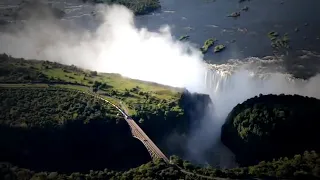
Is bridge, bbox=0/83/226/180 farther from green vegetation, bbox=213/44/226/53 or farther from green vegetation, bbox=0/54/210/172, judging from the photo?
green vegetation, bbox=213/44/226/53

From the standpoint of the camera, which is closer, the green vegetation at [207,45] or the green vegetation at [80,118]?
the green vegetation at [80,118]

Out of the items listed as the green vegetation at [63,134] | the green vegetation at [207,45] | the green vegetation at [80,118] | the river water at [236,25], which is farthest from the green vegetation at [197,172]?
the green vegetation at [207,45]

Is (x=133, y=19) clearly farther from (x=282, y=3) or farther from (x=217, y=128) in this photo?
(x=217, y=128)

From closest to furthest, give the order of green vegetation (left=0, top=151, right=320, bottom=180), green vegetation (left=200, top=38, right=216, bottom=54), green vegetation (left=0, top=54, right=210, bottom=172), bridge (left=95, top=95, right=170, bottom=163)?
green vegetation (left=0, top=151, right=320, bottom=180) < bridge (left=95, top=95, right=170, bottom=163) < green vegetation (left=0, top=54, right=210, bottom=172) < green vegetation (left=200, top=38, right=216, bottom=54)

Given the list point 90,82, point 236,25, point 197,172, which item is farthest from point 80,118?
point 236,25

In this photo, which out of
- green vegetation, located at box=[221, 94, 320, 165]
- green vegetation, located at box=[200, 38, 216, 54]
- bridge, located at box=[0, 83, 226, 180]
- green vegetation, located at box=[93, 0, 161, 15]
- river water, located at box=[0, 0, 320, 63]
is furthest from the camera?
green vegetation, located at box=[93, 0, 161, 15]

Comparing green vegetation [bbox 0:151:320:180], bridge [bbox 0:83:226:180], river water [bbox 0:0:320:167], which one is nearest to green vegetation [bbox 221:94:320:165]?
river water [bbox 0:0:320:167]

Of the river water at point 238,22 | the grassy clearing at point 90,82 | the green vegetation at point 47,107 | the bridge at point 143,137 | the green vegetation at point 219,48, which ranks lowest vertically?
the bridge at point 143,137

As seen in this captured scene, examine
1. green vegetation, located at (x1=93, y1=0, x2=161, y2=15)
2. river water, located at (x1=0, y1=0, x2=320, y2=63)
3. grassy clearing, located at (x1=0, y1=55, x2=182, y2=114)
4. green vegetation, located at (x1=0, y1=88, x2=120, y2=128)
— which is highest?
green vegetation, located at (x1=93, y1=0, x2=161, y2=15)

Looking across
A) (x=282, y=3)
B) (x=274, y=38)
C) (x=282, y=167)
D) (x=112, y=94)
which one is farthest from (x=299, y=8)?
(x=282, y=167)

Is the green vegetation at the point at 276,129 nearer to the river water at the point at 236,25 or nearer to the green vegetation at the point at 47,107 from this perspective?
the river water at the point at 236,25
